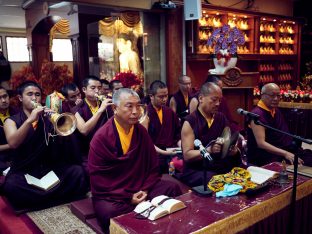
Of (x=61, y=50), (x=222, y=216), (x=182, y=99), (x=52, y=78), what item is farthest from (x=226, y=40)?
(x=61, y=50)

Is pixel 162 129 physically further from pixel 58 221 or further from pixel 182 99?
pixel 58 221

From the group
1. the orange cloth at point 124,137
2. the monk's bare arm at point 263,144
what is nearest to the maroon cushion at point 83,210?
the orange cloth at point 124,137

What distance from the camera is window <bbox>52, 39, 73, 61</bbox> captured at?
50.3 feet

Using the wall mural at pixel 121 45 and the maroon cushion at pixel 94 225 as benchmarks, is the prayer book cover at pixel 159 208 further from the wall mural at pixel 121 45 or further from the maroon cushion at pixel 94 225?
the wall mural at pixel 121 45

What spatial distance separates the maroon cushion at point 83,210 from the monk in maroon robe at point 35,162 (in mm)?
387

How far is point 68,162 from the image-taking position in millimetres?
4051

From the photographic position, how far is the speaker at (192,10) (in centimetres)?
730

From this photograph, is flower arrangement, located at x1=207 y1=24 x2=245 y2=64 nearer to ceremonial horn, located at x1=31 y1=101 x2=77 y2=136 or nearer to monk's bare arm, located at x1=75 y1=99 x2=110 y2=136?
monk's bare arm, located at x1=75 y1=99 x2=110 y2=136

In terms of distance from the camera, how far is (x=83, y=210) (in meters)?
3.25

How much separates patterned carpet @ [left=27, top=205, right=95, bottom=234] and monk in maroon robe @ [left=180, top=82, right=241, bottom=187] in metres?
1.18

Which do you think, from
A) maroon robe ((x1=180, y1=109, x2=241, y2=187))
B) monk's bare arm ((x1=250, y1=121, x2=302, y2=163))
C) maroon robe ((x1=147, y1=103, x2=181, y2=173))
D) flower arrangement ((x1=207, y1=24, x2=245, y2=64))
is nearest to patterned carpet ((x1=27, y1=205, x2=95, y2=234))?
maroon robe ((x1=180, y1=109, x2=241, y2=187))

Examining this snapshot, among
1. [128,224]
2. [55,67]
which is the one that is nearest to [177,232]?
[128,224]

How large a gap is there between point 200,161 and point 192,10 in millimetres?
4911

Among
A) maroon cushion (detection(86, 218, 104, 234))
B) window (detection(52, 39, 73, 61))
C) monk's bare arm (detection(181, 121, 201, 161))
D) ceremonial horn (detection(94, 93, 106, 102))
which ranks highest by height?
window (detection(52, 39, 73, 61))
